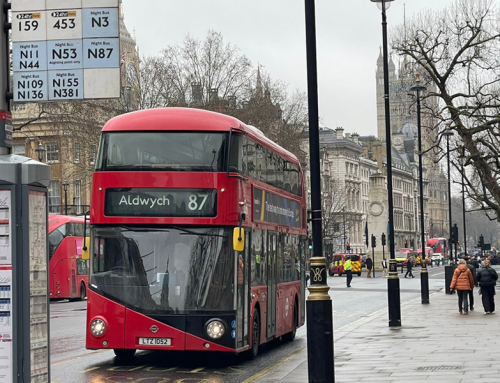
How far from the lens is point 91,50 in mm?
9727

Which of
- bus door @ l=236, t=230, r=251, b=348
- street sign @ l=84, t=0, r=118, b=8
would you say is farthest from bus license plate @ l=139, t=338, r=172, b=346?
street sign @ l=84, t=0, r=118, b=8

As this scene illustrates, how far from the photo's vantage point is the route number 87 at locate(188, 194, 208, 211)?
15.1 metres

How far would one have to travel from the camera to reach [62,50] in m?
9.53

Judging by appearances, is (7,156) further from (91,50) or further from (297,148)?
(297,148)


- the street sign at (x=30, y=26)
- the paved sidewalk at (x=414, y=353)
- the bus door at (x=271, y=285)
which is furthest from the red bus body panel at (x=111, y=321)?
the street sign at (x=30, y=26)

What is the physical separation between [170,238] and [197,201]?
69cm

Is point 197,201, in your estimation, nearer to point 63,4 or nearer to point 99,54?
point 99,54

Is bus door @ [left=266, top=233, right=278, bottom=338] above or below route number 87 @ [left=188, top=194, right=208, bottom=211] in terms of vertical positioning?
below

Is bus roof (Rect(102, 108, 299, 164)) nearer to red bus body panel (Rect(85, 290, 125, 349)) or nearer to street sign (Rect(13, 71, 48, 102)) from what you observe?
red bus body panel (Rect(85, 290, 125, 349))

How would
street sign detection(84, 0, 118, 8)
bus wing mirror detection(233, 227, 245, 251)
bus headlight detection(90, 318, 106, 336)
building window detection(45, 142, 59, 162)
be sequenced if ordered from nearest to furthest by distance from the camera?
street sign detection(84, 0, 118, 8), bus wing mirror detection(233, 227, 245, 251), bus headlight detection(90, 318, 106, 336), building window detection(45, 142, 59, 162)

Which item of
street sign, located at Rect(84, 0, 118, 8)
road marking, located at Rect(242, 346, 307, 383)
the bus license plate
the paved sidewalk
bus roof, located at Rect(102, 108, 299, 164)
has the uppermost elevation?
street sign, located at Rect(84, 0, 118, 8)

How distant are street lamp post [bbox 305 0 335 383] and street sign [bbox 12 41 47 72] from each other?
325 centimetres

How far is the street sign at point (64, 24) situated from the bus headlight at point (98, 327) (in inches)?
255

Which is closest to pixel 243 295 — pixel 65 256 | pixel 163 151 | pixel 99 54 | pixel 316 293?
pixel 163 151
